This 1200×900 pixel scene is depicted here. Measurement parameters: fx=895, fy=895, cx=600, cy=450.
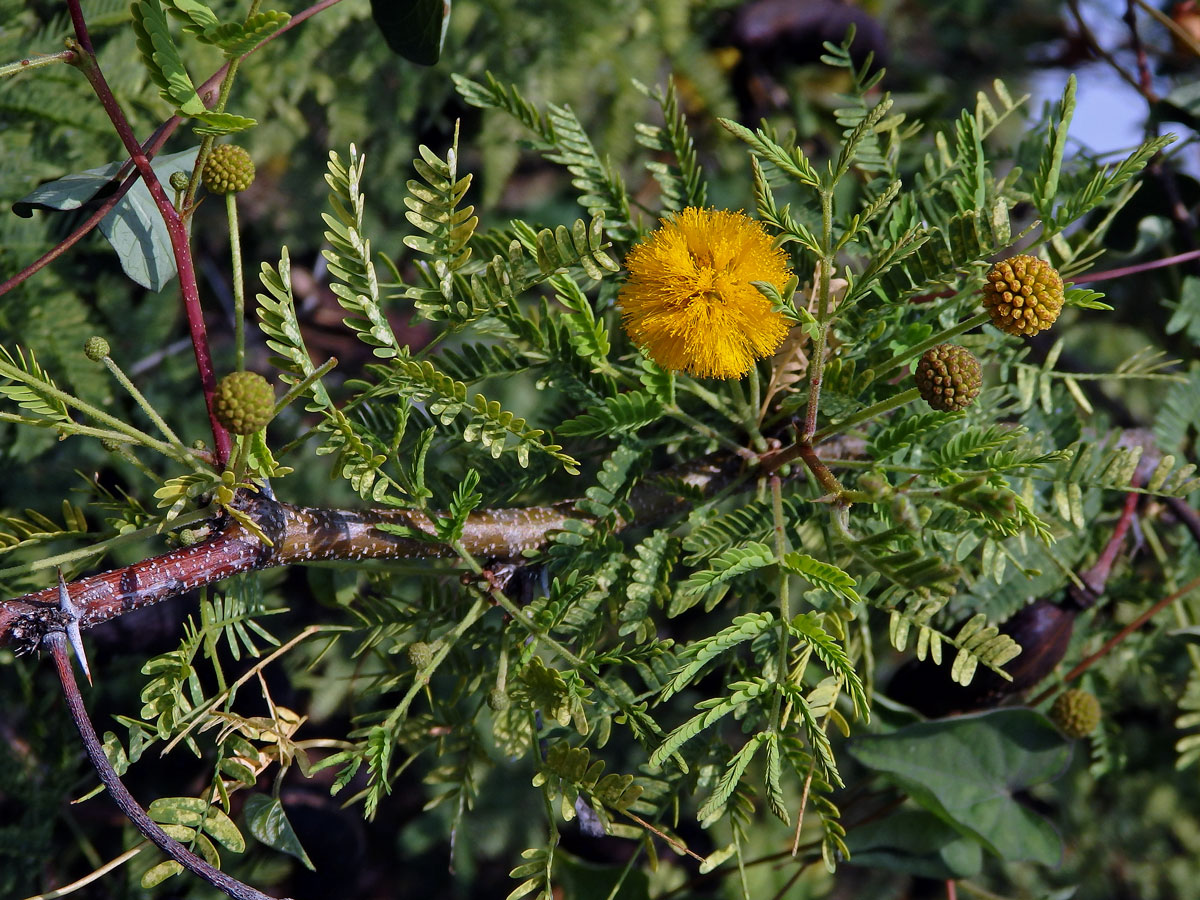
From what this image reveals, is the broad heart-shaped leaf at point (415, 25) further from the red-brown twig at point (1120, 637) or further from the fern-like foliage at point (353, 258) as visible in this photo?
the red-brown twig at point (1120, 637)

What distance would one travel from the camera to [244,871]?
50.4 inches

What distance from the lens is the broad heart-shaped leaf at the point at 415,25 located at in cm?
87

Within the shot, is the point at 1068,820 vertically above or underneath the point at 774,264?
underneath

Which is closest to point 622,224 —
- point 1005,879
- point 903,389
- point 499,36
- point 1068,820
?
point 903,389

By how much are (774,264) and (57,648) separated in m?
0.62

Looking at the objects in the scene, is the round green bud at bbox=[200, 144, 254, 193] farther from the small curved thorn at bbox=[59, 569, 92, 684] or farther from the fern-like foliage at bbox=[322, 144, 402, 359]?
the small curved thorn at bbox=[59, 569, 92, 684]

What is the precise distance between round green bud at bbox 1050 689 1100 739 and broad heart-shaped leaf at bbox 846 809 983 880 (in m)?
0.19

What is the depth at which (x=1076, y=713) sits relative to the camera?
1.13 m

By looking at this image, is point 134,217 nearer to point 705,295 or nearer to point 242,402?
point 242,402

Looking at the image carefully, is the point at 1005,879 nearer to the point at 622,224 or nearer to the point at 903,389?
the point at 903,389

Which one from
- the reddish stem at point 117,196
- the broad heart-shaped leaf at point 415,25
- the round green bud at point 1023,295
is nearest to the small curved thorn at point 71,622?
the reddish stem at point 117,196

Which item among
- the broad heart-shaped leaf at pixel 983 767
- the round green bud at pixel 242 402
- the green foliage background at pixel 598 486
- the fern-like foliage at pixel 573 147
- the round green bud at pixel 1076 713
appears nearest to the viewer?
the round green bud at pixel 242 402

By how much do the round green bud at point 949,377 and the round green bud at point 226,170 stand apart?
586 mm

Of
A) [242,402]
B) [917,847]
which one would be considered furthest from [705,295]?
[917,847]
